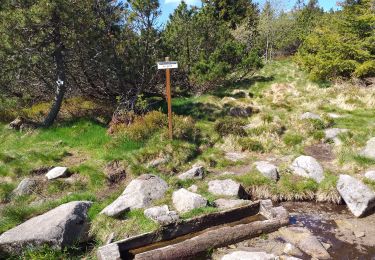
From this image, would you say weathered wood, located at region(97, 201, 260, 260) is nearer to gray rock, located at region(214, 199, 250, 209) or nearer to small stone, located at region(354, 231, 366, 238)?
gray rock, located at region(214, 199, 250, 209)

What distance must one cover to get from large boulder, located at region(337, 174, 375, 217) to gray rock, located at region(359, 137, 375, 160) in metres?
2.37

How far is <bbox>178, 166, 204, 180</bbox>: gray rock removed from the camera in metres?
10.8

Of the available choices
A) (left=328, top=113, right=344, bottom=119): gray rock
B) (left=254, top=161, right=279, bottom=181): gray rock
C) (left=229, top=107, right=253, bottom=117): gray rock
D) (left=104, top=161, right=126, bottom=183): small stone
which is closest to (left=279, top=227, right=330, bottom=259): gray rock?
(left=254, top=161, right=279, bottom=181): gray rock

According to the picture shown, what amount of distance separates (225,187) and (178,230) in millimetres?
2418

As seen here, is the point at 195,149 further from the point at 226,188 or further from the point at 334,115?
the point at 334,115

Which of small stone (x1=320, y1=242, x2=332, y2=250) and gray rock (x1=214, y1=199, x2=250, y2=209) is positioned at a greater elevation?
gray rock (x1=214, y1=199, x2=250, y2=209)

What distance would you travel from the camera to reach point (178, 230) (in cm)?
799

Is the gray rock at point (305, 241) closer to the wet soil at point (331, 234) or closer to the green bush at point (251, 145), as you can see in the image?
the wet soil at point (331, 234)

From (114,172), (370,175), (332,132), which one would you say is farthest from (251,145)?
(114,172)

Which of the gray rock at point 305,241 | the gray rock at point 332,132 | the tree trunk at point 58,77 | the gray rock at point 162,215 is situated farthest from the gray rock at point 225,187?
the tree trunk at point 58,77

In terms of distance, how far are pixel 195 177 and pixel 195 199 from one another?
214cm

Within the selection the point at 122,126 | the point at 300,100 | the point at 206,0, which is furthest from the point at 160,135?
the point at 206,0

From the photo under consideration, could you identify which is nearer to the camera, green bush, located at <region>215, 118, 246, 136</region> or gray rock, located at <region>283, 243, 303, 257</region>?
gray rock, located at <region>283, 243, 303, 257</region>

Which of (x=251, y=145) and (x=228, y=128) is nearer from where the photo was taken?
(x=251, y=145)
